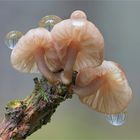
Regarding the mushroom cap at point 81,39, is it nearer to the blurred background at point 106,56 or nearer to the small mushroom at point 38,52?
the small mushroom at point 38,52

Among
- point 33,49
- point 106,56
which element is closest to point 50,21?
point 33,49

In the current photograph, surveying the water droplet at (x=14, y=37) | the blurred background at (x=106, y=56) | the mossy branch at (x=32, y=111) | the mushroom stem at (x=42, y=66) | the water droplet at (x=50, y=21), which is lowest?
the blurred background at (x=106, y=56)

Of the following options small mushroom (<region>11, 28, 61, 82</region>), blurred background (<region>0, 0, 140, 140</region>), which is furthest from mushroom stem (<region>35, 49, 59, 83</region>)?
blurred background (<region>0, 0, 140, 140</region>)

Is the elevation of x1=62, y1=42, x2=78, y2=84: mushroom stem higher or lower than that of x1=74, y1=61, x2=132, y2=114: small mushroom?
higher

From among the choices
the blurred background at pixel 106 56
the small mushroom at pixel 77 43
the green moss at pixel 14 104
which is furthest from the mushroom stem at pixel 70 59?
the blurred background at pixel 106 56

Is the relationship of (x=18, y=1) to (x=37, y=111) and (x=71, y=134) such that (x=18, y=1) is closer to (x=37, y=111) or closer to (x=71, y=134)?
(x=71, y=134)

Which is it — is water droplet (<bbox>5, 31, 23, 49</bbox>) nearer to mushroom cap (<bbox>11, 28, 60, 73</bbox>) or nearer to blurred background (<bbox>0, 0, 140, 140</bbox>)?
mushroom cap (<bbox>11, 28, 60, 73</bbox>)

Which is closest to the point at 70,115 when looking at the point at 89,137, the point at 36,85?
the point at 89,137
